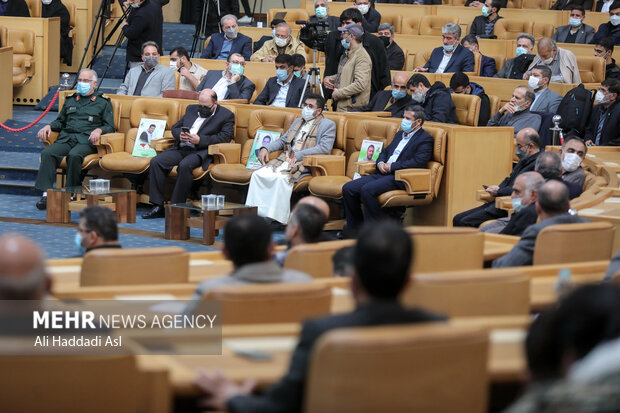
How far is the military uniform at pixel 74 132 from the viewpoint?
9211mm

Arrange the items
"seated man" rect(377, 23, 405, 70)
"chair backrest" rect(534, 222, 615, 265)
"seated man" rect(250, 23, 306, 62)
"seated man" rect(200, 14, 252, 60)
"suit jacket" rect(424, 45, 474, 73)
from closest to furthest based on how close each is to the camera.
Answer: "chair backrest" rect(534, 222, 615, 265)
"suit jacket" rect(424, 45, 474, 73)
"seated man" rect(250, 23, 306, 62)
"seated man" rect(377, 23, 405, 70)
"seated man" rect(200, 14, 252, 60)

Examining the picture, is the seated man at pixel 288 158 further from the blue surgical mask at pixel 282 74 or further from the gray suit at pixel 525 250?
the gray suit at pixel 525 250

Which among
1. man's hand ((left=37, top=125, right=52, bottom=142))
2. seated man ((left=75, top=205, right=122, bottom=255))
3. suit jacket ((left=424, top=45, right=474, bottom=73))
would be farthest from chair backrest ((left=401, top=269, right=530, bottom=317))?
suit jacket ((left=424, top=45, right=474, bottom=73))

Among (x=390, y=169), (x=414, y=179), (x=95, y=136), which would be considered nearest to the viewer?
(x=414, y=179)

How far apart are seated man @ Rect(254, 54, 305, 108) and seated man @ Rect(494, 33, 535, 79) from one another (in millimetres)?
2370

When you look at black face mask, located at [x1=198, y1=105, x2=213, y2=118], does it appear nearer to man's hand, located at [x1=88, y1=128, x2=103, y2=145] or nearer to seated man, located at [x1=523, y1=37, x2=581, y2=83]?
man's hand, located at [x1=88, y1=128, x2=103, y2=145]

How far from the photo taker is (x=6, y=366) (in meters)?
2.45

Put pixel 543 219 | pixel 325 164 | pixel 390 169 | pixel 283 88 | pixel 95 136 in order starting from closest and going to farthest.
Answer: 1. pixel 543 219
2. pixel 390 169
3. pixel 325 164
4. pixel 95 136
5. pixel 283 88

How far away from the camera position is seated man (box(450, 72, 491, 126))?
9297mm

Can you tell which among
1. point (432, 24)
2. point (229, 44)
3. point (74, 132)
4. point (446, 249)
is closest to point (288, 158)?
point (74, 132)

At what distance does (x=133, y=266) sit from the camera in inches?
144

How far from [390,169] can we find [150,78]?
337 centimetres

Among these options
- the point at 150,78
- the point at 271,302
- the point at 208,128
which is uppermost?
the point at 150,78

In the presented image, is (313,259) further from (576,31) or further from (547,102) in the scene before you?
(576,31)
